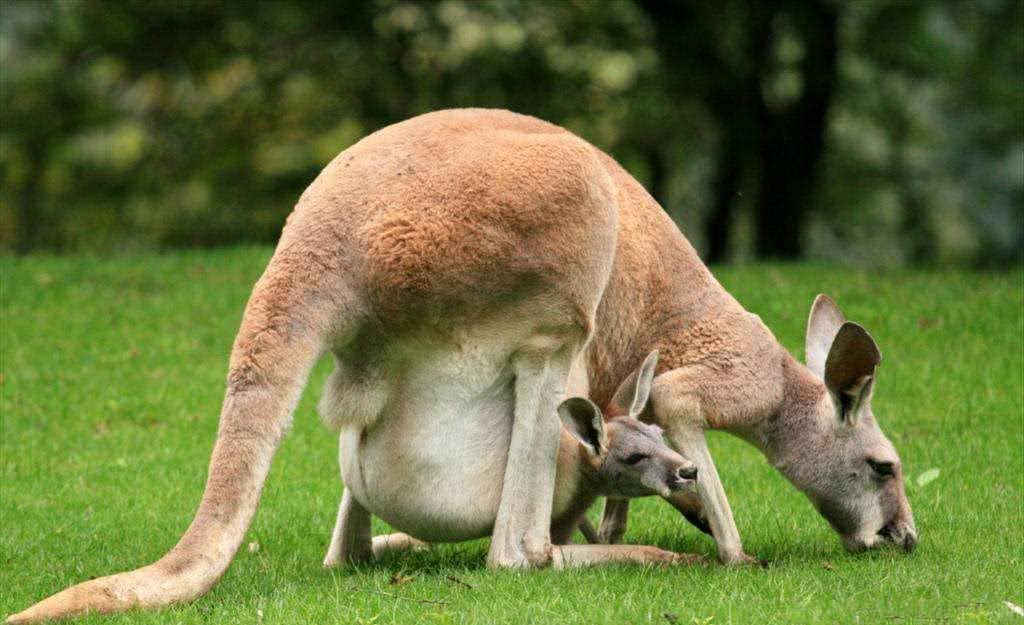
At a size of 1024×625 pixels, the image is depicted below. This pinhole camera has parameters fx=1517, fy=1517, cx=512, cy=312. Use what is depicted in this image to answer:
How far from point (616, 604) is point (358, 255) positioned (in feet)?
5.25

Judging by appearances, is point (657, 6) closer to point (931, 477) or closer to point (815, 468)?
point (931, 477)

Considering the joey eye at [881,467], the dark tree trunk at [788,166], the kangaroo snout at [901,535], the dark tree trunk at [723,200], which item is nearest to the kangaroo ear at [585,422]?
the joey eye at [881,467]

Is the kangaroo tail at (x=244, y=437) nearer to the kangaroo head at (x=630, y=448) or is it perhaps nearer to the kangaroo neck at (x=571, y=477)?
the kangaroo head at (x=630, y=448)

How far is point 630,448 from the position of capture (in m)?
6.20

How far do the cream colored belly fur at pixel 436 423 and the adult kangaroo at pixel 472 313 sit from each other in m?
0.01

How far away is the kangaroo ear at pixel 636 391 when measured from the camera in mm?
6312

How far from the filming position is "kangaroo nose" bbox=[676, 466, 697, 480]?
6.07 meters

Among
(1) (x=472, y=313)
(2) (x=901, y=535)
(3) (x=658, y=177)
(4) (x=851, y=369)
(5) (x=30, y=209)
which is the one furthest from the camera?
(3) (x=658, y=177)

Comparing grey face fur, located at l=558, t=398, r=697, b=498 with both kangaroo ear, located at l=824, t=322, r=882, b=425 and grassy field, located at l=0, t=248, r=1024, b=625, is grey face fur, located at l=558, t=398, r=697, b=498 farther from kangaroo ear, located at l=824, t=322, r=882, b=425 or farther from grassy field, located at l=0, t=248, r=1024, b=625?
kangaroo ear, located at l=824, t=322, r=882, b=425

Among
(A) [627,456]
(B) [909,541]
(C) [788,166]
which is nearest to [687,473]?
(A) [627,456]

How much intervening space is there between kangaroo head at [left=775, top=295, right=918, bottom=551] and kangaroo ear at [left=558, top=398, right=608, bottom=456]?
1.09 metres

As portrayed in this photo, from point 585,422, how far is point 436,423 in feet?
1.94

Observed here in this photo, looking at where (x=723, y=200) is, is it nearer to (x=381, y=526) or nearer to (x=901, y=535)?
(x=381, y=526)

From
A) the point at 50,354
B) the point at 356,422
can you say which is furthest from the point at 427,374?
the point at 50,354
